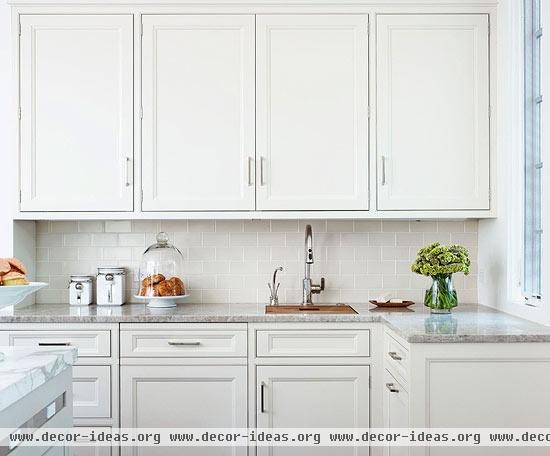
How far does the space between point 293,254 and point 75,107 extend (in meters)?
1.41

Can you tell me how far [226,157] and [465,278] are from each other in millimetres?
1514

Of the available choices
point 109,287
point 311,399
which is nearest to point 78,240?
point 109,287

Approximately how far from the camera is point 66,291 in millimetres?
3805

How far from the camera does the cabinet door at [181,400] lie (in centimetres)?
316

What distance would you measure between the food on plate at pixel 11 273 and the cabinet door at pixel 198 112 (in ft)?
4.90

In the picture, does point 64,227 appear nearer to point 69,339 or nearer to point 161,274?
point 161,274

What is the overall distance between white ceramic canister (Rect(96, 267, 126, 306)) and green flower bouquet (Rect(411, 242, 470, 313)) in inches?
62.2

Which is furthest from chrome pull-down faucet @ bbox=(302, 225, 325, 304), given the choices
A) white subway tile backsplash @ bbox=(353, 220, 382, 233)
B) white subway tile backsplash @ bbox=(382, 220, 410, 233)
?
white subway tile backsplash @ bbox=(382, 220, 410, 233)

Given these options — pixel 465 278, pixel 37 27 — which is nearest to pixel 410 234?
pixel 465 278

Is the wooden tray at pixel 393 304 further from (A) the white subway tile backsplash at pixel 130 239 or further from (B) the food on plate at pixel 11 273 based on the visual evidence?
(B) the food on plate at pixel 11 273

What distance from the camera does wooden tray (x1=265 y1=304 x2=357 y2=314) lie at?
341 cm

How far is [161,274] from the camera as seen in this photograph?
11.9 feet

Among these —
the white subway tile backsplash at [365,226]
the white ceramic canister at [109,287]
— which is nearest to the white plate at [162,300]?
the white ceramic canister at [109,287]

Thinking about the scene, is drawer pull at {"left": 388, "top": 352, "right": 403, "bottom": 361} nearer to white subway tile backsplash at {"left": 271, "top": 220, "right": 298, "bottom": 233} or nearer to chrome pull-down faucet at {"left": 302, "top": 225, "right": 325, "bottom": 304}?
chrome pull-down faucet at {"left": 302, "top": 225, "right": 325, "bottom": 304}
